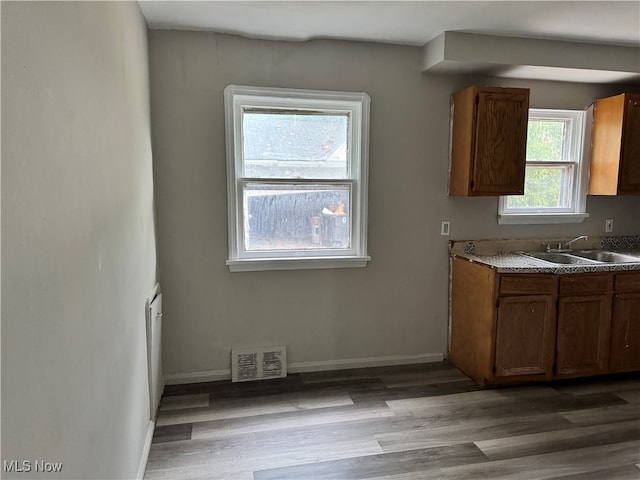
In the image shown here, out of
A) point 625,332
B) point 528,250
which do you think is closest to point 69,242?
point 528,250

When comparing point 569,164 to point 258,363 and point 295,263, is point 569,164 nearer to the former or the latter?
point 295,263

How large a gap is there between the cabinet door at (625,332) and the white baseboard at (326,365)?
1217 mm

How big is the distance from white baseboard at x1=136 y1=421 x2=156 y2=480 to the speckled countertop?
7.64 ft

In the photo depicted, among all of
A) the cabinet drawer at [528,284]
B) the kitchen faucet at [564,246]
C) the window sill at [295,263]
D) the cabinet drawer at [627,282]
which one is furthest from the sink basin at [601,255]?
the window sill at [295,263]

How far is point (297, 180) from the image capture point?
3.04 m

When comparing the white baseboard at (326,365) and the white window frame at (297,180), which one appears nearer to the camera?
the white window frame at (297,180)

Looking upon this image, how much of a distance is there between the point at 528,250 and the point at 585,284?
0.60m

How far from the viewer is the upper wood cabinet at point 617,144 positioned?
127 inches

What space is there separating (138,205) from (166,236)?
76cm

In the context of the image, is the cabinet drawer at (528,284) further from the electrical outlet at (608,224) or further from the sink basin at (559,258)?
the electrical outlet at (608,224)

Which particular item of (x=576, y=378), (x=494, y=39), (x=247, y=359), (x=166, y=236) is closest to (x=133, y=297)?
(x=166, y=236)

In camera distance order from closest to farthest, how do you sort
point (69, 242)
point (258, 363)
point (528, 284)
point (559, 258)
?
point (69, 242) < point (528, 284) < point (258, 363) < point (559, 258)

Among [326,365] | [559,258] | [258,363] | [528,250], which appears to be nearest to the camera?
[258,363]

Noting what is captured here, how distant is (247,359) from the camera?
3.09 metres
